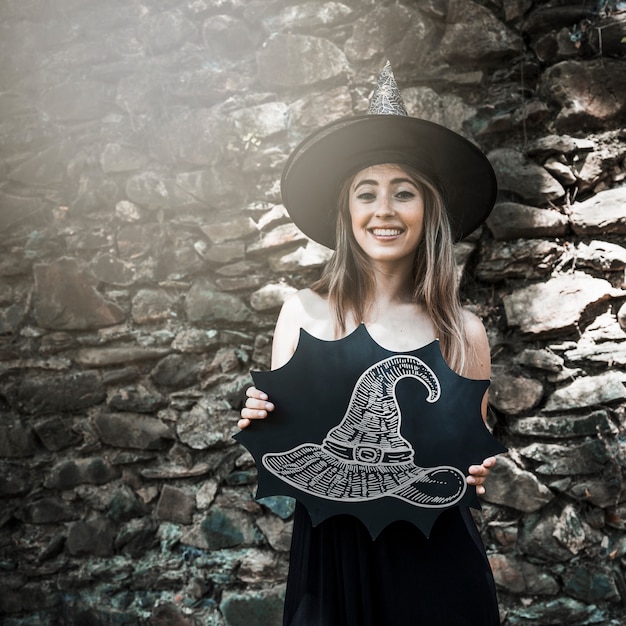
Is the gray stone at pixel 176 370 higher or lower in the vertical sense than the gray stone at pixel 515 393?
higher

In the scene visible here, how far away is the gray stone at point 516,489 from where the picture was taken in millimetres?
2084

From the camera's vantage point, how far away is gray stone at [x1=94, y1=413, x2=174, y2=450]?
7.33ft

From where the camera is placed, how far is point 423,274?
152 centimetres

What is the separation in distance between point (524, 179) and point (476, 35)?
594 millimetres

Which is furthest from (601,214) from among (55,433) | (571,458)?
(55,433)

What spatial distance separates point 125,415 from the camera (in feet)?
7.40

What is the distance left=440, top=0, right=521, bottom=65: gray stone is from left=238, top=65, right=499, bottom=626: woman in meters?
0.79

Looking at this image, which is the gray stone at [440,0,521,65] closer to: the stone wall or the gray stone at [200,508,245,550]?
the stone wall

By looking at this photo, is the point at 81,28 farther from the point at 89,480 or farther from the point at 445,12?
the point at 89,480

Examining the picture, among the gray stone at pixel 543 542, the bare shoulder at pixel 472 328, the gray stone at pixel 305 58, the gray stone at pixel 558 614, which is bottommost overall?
the gray stone at pixel 558 614

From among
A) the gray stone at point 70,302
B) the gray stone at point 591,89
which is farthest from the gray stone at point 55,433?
the gray stone at point 591,89

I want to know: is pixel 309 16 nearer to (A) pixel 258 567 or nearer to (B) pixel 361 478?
(B) pixel 361 478

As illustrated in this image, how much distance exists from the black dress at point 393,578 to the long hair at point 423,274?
0.47 metres

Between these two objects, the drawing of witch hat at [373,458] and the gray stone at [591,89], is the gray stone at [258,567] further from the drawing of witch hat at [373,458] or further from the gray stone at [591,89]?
the gray stone at [591,89]
